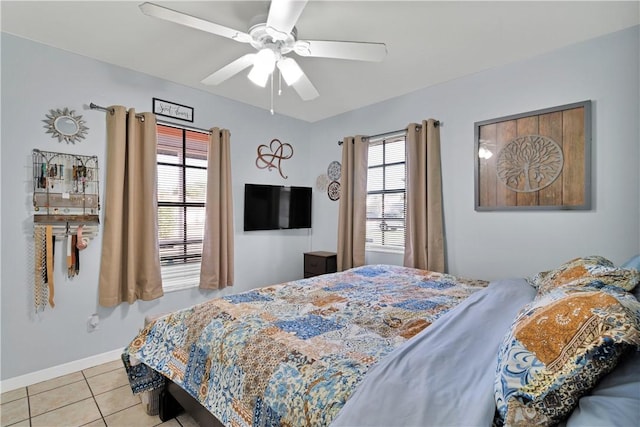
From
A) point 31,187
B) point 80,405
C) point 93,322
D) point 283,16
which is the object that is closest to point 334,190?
point 283,16

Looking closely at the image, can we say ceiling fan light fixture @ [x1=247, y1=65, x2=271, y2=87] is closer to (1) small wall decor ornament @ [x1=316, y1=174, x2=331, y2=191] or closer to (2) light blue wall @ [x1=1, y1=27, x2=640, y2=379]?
(2) light blue wall @ [x1=1, y1=27, x2=640, y2=379]

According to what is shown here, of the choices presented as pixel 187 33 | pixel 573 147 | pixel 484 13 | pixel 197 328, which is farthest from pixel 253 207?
pixel 573 147

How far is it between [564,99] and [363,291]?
2.21 metres

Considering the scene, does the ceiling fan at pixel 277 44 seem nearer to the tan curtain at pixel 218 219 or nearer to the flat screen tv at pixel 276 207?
the tan curtain at pixel 218 219

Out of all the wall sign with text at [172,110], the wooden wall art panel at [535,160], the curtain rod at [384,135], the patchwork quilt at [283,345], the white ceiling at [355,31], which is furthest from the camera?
the curtain rod at [384,135]

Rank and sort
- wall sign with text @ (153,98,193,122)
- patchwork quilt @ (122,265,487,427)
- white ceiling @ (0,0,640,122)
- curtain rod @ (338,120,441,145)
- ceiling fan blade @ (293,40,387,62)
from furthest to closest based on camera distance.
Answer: curtain rod @ (338,120,441,145) → wall sign with text @ (153,98,193,122) → white ceiling @ (0,0,640,122) → ceiling fan blade @ (293,40,387,62) → patchwork quilt @ (122,265,487,427)

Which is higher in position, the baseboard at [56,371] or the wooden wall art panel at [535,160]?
the wooden wall art panel at [535,160]

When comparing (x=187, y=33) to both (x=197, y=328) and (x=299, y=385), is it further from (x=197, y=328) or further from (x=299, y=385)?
(x=299, y=385)

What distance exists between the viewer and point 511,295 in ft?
5.49

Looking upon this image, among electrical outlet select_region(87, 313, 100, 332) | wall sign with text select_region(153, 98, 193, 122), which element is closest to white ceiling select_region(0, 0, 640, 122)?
wall sign with text select_region(153, 98, 193, 122)

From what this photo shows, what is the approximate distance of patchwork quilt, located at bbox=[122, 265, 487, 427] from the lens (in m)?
1.09

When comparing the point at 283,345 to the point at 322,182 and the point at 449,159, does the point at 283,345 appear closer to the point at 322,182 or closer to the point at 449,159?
the point at 449,159

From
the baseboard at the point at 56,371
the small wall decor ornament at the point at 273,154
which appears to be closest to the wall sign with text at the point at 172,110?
the small wall decor ornament at the point at 273,154

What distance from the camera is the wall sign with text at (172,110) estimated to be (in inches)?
120
